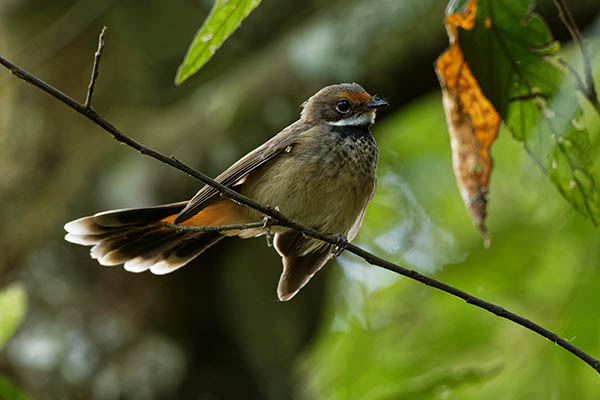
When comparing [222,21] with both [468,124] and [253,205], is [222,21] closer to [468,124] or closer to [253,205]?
[253,205]

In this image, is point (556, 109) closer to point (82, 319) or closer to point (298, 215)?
point (298, 215)

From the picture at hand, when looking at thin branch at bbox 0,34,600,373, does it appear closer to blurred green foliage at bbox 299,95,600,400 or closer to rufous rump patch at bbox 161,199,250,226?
blurred green foliage at bbox 299,95,600,400

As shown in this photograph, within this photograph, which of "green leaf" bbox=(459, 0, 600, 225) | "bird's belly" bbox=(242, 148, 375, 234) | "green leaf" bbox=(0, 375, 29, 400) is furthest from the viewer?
"bird's belly" bbox=(242, 148, 375, 234)

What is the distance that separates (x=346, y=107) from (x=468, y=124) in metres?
1.65

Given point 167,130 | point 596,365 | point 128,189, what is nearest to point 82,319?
point 128,189

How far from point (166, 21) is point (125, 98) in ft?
2.95

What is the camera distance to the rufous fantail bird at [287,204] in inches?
151

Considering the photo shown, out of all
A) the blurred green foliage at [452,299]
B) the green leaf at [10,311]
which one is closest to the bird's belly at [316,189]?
the blurred green foliage at [452,299]

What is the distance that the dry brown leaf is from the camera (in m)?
2.62

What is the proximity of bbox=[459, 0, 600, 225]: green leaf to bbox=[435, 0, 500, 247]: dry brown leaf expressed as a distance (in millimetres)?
184

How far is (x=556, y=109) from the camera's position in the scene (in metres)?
2.34

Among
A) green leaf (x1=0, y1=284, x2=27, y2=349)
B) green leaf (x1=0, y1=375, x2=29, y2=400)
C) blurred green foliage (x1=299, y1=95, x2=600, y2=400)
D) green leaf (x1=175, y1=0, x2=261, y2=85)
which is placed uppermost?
green leaf (x1=175, y1=0, x2=261, y2=85)

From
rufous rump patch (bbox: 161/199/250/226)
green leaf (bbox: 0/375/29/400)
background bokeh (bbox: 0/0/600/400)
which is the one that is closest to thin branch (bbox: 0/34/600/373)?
green leaf (bbox: 0/375/29/400)

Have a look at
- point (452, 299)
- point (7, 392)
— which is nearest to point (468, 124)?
point (7, 392)
